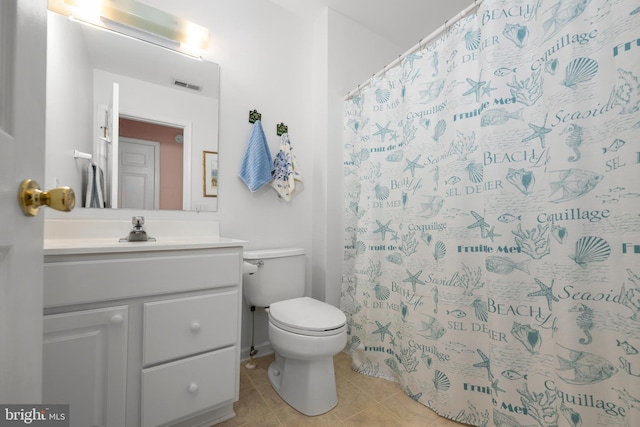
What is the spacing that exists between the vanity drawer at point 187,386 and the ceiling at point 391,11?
224 cm

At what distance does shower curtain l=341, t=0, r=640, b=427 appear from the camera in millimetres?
819

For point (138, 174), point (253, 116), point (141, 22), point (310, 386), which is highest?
point (141, 22)

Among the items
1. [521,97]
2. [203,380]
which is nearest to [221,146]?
[203,380]

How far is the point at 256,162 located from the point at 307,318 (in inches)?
39.0

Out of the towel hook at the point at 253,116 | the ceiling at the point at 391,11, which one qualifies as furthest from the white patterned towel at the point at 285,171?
the ceiling at the point at 391,11

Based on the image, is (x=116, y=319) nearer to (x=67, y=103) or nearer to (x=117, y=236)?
(x=117, y=236)

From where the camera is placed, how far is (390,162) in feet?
5.00

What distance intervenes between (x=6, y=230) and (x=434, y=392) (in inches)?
62.2

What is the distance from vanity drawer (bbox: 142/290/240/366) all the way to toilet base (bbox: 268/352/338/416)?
14.7 inches

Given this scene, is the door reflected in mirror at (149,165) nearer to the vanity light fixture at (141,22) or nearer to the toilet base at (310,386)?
the vanity light fixture at (141,22)

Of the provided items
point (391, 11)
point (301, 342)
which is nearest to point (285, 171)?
point (301, 342)

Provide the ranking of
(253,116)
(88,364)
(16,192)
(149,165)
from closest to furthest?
(16,192)
(88,364)
(149,165)
(253,116)

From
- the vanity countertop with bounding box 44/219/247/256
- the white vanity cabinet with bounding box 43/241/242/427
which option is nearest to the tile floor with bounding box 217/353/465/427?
the white vanity cabinet with bounding box 43/241/242/427

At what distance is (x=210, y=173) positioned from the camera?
1.58 meters
